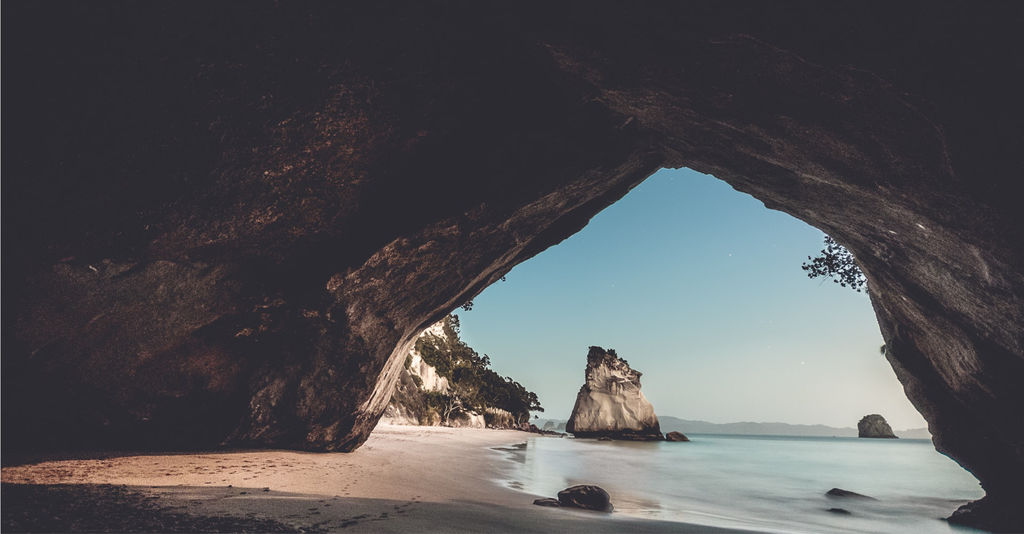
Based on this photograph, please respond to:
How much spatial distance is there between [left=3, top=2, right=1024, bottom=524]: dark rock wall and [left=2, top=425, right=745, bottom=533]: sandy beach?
1942 mm

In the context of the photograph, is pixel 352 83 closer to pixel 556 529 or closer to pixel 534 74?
pixel 534 74

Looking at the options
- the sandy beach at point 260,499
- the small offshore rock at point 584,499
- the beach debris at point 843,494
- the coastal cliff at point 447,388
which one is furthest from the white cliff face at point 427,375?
the small offshore rock at point 584,499

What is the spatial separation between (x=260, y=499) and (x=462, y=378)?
58.5 metres

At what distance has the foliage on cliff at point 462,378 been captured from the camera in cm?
5535

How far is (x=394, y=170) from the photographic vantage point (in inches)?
337

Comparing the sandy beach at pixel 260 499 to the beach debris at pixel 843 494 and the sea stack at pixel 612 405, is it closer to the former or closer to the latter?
the beach debris at pixel 843 494

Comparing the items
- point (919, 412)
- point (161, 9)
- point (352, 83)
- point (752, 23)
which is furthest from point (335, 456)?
point (919, 412)

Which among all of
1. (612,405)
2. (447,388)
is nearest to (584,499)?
(447,388)

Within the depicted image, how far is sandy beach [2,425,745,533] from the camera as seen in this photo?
12.8 ft

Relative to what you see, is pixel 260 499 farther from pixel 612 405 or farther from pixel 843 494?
pixel 612 405

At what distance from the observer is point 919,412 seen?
39.2ft

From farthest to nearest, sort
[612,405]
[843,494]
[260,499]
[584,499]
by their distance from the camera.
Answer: [612,405], [843,494], [584,499], [260,499]

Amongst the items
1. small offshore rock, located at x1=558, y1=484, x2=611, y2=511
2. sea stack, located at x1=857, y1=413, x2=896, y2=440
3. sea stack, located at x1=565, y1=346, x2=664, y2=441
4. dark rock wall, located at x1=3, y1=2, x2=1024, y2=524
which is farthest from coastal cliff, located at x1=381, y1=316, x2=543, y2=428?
sea stack, located at x1=857, y1=413, x2=896, y2=440

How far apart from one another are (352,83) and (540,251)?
7420 millimetres
